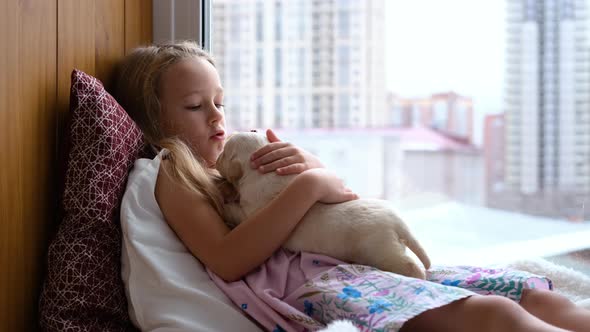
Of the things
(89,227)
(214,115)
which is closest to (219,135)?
(214,115)

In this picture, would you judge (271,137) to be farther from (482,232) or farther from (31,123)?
(482,232)

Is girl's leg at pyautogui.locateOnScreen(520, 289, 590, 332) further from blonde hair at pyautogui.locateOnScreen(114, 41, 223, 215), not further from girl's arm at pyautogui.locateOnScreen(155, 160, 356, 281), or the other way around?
blonde hair at pyautogui.locateOnScreen(114, 41, 223, 215)

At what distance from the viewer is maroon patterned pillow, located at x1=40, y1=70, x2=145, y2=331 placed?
1.09 metres

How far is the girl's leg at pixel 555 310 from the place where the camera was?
0.99m

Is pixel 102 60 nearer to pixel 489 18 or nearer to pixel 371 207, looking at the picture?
pixel 371 207

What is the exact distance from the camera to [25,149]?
41.9 inches

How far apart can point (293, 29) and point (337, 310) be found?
3.10m

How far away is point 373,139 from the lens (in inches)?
153

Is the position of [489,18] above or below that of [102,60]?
above

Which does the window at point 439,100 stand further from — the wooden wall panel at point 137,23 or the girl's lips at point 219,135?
the girl's lips at point 219,135

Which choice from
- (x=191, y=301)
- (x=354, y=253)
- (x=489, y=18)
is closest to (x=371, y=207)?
(x=354, y=253)

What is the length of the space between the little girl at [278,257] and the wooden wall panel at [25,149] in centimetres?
24

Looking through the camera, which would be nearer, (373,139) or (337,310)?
(337,310)

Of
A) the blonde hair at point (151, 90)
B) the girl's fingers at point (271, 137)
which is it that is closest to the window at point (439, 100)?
the blonde hair at point (151, 90)
